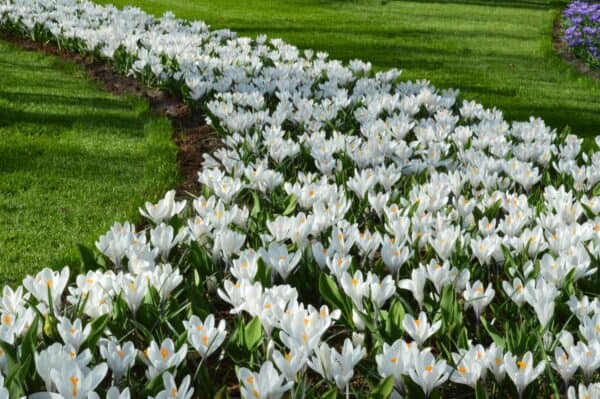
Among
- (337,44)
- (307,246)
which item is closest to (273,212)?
(307,246)

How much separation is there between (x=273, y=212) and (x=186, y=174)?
55.0 inches

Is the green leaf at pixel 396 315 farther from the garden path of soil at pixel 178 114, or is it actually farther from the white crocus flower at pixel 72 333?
the garden path of soil at pixel 178 114

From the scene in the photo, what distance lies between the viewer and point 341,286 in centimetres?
266

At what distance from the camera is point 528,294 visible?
2.38 meters

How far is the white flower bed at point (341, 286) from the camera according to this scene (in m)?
2.03

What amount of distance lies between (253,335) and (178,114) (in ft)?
13.2

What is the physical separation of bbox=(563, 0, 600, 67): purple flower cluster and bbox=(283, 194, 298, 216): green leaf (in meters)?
6.12

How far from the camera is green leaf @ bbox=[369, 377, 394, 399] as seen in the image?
1.90 m

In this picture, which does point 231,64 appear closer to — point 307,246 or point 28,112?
point 28,112

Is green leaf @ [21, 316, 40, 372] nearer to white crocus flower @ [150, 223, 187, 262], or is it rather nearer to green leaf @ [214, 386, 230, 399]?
green leaf @ [214, 386, 230, 399]

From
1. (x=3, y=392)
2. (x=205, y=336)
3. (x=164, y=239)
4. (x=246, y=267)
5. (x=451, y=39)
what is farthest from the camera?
(x=451, y=39)

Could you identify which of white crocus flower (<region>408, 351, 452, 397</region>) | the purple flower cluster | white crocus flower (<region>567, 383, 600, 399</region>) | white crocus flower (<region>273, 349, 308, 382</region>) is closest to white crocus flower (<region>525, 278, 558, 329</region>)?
white crocus flower (<region>567, 383, 600, 399</region>)

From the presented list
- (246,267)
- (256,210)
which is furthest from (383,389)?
(256,210)

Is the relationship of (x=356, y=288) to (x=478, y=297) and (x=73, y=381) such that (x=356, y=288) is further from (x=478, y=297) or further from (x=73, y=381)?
(x=73, y=381)
